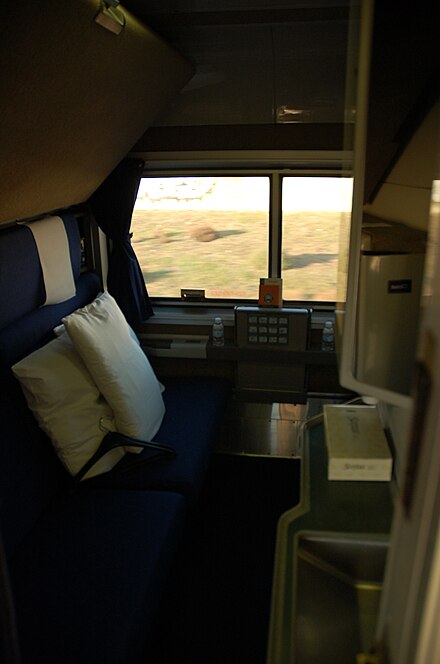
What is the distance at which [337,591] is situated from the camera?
137 cm

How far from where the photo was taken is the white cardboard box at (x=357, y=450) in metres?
1.42

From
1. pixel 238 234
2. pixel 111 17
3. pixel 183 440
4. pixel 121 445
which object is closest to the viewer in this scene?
pixel 111 17

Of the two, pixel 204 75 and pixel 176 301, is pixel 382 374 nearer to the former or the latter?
pixel 204 75

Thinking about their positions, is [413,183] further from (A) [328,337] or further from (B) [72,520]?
(A) [328,337]

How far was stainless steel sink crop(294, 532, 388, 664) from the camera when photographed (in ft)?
4.03

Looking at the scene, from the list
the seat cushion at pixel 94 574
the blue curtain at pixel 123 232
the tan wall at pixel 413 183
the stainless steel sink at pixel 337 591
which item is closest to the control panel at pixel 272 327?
the blue curtain at pixel 123 232

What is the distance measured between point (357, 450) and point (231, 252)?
2.07m

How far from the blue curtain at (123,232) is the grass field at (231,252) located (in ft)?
0.75

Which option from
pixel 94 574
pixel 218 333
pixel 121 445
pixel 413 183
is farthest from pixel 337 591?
pixel 218 333

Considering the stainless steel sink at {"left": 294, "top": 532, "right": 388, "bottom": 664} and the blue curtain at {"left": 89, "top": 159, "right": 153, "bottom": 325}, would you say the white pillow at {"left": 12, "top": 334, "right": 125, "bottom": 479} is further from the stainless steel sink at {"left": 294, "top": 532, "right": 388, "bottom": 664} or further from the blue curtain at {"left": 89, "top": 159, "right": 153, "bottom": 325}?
the stainless steel sink at {"left": 294, "top": 532, "right": 388, "bottom": 664}

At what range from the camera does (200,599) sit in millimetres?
2227

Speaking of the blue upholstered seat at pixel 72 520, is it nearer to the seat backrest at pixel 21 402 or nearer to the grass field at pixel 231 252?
the seat backrest at pixel 21 402

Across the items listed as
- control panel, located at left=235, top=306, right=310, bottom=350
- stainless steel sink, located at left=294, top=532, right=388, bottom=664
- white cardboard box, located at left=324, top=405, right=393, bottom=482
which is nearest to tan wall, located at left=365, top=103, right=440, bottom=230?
white cardboard box, located at left=324, top=405, right=393, bottom=482

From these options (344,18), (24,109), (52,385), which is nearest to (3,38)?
(24,109)
